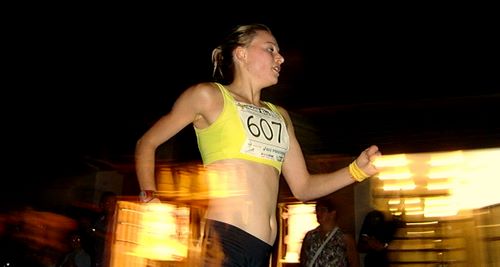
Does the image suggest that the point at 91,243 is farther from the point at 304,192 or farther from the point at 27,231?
the point at 304,192

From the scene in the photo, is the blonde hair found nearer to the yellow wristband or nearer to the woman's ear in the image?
the woman's ear

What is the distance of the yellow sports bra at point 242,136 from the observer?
2.32 m

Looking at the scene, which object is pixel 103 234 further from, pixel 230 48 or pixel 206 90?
pixel 206 90

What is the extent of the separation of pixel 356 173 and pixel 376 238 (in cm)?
406

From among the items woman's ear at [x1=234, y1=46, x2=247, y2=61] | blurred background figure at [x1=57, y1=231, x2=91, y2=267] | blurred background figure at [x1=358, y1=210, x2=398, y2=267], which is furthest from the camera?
blurred background figure at [x1=57, y1=231, x2=91, y2=267]

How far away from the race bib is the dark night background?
385 centimetres

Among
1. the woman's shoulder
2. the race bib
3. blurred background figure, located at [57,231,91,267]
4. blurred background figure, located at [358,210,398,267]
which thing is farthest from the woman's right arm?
blurred background figure, located at [57,231,91,267]

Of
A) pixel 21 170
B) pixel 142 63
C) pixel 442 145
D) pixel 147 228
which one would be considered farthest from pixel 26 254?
pixel 442 145

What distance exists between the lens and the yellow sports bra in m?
2.32

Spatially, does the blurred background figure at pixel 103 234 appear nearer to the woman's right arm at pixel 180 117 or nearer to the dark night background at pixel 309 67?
the dark night background at pixel 309 67

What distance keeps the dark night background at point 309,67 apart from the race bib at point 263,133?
385 cm

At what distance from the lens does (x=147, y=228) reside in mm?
6219

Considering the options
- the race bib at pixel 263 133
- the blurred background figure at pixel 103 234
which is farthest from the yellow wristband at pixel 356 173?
the blurred background figure at pixel 103 234

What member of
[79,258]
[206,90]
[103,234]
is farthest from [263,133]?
[79,258]
